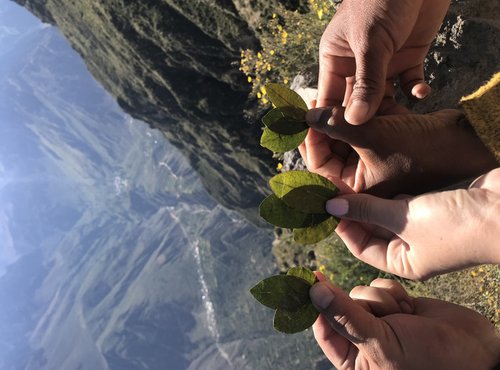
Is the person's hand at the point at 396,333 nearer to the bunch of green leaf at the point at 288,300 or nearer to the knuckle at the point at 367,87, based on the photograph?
the bunch of green leaf at the point at 288,300

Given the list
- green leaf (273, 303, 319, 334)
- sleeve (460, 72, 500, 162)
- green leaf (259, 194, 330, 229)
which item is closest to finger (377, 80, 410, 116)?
sleeve (460, 72, 500, 162)

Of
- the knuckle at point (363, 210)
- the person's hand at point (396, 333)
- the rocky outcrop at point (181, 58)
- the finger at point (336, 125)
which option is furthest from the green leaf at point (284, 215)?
the rocky outcrop at point (181, 58)

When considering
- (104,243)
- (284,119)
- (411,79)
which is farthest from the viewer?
(104,243)

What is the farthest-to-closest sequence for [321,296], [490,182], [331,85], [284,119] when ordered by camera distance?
1. [331,85]
2. [284,119]
3. [321,296]
4. [490,182]

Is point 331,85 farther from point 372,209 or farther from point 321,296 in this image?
point 321,296

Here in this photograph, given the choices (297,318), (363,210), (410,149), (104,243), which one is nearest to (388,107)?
(410,149)

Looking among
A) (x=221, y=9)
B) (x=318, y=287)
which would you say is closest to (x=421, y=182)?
(x=318, y=287)
